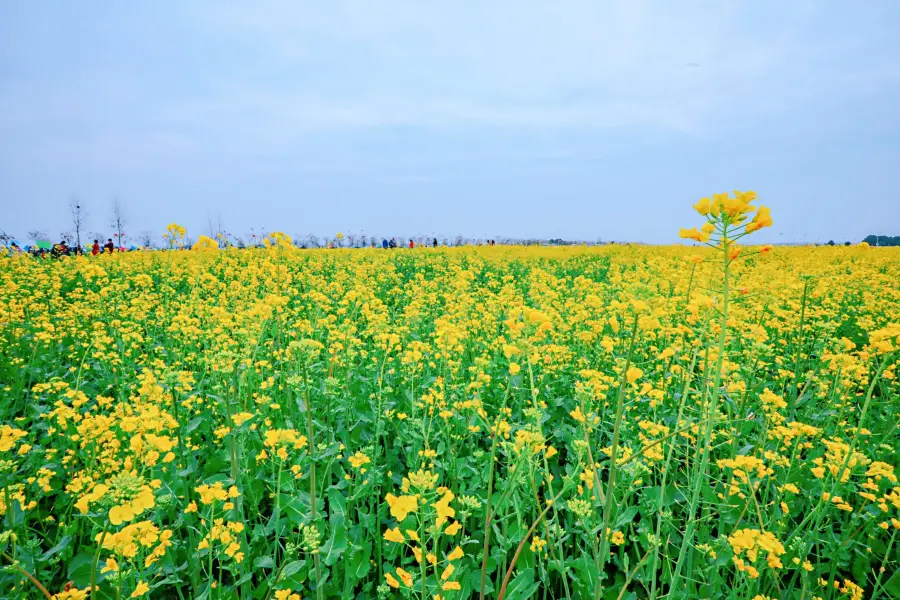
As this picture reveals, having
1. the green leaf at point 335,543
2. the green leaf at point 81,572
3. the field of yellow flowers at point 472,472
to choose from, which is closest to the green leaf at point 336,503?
the field of yellow flowers at point 472,472

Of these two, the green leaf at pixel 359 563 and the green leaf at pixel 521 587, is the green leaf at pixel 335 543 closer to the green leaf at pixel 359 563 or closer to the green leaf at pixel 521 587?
the green leaf at pixel 359 563

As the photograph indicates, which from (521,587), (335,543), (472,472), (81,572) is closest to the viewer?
(521,587)

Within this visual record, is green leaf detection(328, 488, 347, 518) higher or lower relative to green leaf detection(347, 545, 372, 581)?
higher

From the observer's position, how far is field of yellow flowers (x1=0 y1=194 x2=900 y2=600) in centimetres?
168

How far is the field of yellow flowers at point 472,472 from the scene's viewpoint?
66.0 inches

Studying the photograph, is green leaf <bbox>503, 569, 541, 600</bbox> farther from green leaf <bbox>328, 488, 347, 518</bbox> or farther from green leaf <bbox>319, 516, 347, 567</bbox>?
green leaf <bbox>328, 488, 347, 518</bbox>

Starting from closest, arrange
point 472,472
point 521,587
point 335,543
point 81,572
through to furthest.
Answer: point 521,587, point 335,543, point 81,572, point 472,472

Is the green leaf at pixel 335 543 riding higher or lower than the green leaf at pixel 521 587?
higher

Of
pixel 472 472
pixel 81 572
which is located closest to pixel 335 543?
pixel 472 472

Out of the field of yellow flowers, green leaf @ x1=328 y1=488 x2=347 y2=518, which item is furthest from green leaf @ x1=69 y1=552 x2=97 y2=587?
green leaf @ x1=328 y1=488 x2=347 y2=518

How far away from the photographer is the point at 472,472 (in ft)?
9.16

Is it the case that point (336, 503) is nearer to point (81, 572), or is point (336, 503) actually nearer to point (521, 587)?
point (521, 587)

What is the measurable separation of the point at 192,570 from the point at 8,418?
3087 mm

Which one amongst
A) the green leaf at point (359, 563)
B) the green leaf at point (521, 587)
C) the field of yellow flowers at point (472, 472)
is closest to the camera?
the field of yellow flowers at point (472, 472)
